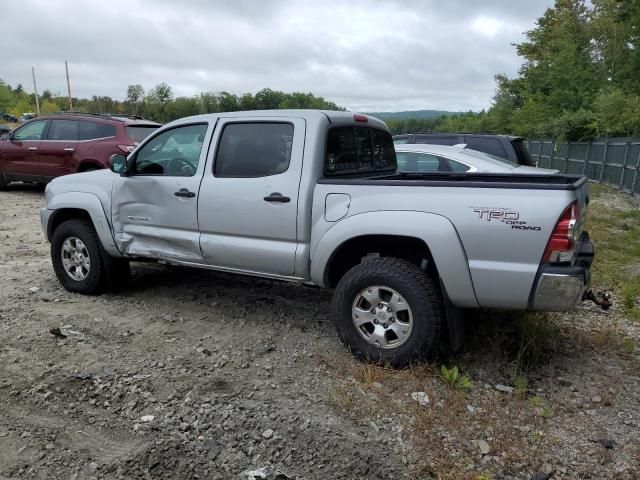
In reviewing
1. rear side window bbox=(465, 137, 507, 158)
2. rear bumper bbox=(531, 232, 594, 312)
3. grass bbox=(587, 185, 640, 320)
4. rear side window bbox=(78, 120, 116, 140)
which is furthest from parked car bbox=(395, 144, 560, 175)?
rear side window bbox=(78, 120, 116, 140)

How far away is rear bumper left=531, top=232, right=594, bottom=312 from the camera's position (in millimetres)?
3441

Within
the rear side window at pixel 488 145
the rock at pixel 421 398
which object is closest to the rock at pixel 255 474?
the rock at pixel 421 398

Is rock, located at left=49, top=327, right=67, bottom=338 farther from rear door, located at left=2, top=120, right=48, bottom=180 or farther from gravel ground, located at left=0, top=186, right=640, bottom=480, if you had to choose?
rear door, located at left=2, top=120, right=48, bottom=180

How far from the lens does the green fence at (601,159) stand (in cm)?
1514

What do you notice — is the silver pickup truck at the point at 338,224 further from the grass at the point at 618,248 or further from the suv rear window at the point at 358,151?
the grass at the point at 618,248

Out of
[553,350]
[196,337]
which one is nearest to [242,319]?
[196,337]

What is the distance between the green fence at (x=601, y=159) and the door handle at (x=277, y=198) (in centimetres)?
1291

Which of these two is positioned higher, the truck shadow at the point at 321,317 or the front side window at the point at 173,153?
the front side window at the point at 173,153

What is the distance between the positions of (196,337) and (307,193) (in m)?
1.55

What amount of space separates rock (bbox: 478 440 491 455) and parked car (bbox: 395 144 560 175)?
195 inches

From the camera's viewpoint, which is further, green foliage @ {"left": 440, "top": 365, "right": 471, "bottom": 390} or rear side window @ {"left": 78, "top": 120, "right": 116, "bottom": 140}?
rear side window @ {"left": 78, "top": 120, "right": 116, "bottom": 140}

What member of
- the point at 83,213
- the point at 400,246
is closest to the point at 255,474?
the point at 400,246

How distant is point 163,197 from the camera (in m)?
5.03

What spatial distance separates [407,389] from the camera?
147 inches
